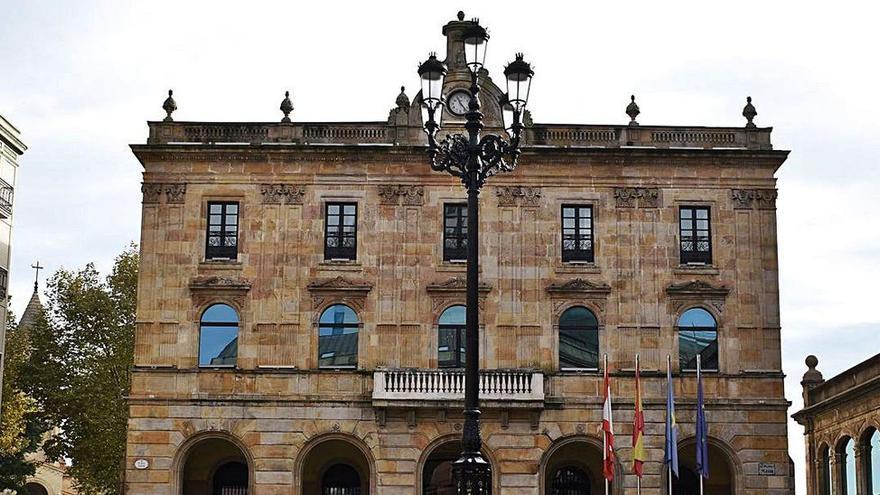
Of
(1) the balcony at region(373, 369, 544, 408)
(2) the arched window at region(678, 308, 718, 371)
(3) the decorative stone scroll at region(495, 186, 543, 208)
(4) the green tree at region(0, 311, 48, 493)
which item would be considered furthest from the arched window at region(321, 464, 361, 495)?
(4) the green tree at region(0, 311, 48, 493)

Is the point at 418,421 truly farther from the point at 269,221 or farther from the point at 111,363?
the point at 111,363

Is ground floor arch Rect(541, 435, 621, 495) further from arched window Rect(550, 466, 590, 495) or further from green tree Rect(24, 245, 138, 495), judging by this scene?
green tree Rect(24, 245, 138, 495)

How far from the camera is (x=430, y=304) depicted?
40.2 metres

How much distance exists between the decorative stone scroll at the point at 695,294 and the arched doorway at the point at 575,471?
5.02 meters

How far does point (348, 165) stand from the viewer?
41.1 m

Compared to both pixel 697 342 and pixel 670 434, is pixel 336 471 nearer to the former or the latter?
pixel 670 434

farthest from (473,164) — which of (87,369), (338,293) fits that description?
(87,369)

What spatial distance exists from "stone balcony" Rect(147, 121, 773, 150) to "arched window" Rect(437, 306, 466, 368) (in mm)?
5715

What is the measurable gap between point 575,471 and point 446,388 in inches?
230

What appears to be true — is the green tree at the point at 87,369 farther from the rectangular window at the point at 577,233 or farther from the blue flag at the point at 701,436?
the blue flag at the point at 701,436

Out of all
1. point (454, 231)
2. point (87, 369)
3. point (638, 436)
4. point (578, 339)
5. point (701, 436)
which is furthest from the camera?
point (87, 369)

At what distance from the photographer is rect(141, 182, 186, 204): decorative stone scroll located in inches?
1612

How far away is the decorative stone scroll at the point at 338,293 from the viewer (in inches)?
1585

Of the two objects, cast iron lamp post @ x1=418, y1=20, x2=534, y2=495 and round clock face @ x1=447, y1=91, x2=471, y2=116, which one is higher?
round clock face @ x1=447, y1=91, x2=471, y2=116
